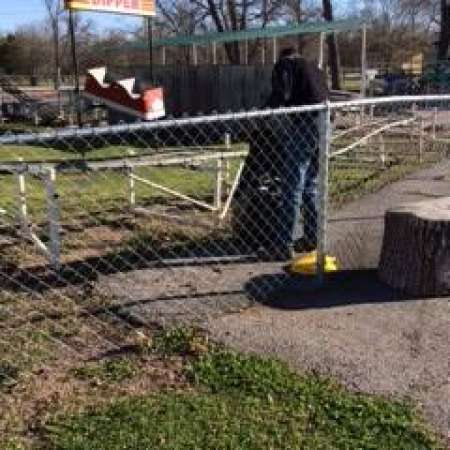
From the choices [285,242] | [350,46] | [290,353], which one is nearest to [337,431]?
[290,353]

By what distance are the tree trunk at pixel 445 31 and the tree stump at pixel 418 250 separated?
44.8 m

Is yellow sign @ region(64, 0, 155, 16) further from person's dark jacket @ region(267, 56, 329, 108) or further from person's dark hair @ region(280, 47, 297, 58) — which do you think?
person's dark jacket @ region(267, 56, 329, 108)

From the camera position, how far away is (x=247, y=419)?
13.1 feet

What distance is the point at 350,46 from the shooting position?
210 ft

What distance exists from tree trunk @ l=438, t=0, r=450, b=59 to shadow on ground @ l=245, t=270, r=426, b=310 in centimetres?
4478

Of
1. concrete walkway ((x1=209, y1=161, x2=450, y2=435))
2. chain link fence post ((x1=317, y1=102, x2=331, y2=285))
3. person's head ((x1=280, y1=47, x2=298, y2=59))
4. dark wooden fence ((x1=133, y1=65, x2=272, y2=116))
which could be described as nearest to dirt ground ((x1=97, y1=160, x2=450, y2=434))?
concrete walkway ((x1=209, y1=161, x2=450, y2=435))

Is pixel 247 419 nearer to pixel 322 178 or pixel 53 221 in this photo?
pixel 322 178

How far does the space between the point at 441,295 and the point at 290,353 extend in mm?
1501

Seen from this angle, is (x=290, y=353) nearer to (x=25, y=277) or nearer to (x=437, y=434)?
(x=437, y=434)

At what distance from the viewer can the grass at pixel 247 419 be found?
12.4 feet

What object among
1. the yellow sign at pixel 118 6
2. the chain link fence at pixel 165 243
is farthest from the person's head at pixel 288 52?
the yellow sign at pixel 118 6

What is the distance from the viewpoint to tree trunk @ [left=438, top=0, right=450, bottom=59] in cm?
4869

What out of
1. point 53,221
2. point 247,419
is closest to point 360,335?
point 247,419

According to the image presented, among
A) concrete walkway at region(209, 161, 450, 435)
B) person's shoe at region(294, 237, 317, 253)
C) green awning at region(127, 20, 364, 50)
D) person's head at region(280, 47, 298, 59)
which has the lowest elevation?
concrete walkway at region(209, 161, 450, 435)
